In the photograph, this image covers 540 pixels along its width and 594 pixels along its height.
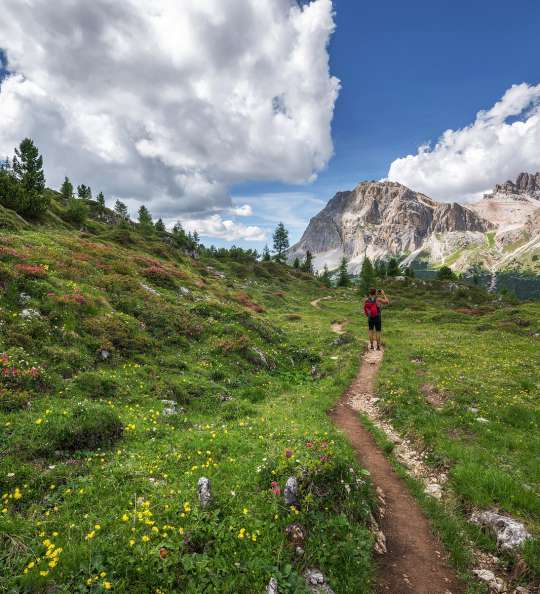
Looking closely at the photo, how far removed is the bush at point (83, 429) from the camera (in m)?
10.2

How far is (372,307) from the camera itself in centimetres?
A: 2561

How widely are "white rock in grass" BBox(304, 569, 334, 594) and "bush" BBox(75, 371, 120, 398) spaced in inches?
409

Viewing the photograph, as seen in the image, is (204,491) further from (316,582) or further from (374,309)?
(374,309)

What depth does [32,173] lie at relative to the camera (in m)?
74.9

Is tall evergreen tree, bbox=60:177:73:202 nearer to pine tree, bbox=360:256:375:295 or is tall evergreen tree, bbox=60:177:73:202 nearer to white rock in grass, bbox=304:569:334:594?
pine tree, bbox=360:256:375:295

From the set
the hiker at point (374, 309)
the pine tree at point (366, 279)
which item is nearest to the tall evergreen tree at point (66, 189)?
the pine tree at point (366, 279)


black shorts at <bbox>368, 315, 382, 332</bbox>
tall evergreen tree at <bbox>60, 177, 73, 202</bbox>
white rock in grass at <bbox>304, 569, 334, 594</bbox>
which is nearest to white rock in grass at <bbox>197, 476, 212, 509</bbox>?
white rock in grass at <bbox>304, 569, 334, 594</bbox>

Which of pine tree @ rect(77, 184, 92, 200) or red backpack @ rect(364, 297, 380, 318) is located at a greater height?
pine tree @ rect(77, 184, 92, 200)

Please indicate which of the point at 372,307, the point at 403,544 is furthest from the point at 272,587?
the point at 372,307

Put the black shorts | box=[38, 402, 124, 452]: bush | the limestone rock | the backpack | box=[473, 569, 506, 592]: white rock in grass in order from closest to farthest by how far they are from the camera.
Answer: box=[473, 569, 506, 592]: white rock in grass
the limestone rock
box=[38, 402, 124, 452]: bush
the backpack
the black shorts

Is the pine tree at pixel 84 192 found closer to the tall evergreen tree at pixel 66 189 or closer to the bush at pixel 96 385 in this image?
the tall evergreen tree at pixel 66 189

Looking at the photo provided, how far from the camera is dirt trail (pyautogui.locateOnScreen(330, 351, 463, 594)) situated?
25.2 ft

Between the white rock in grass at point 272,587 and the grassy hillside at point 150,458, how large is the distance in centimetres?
21

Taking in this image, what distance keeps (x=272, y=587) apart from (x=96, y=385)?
10.7m
